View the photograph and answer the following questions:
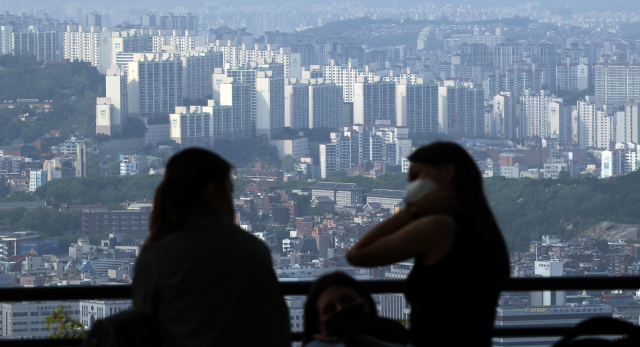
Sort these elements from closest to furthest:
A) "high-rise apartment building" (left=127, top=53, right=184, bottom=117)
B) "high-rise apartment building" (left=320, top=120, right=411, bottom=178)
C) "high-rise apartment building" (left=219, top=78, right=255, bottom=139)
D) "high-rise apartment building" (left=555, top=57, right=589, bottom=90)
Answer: "high-rise apartment building" (left=320, top=120, right=411, bottom=178)
"high-rise apartment building" (left=127, top=53, right=184, bottom=117)
"high-rise apartment building" (left=219, top=78, right=255, bottom=139)
"high-rise apartment building" (left=555, top=57, right=589, bottom=90)

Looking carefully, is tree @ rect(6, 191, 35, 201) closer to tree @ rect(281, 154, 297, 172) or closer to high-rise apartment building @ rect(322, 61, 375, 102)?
tree @ rect(281, 154, 297, 172)

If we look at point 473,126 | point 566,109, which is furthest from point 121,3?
point 566,109

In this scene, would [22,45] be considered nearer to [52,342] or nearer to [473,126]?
[473,126]

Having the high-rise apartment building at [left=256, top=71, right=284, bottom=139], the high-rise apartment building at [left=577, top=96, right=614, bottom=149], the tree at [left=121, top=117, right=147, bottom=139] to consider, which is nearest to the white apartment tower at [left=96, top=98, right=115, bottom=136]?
the tree at [left=121, top=117, right=147, bottom=139]

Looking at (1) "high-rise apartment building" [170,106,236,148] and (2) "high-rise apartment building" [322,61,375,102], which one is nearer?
(1) "high-rise apartment building" [170,106,236,148]

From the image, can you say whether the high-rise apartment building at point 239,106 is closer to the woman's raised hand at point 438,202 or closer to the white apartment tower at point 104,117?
Answer: the white apartment tower at point 104,117

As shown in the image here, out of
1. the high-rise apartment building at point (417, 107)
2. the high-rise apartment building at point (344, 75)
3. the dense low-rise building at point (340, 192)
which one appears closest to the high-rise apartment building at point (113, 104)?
the dense low-rise building at point (340, 192)

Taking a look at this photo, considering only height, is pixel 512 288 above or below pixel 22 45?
below

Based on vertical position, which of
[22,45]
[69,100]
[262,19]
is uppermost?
[262,19]
